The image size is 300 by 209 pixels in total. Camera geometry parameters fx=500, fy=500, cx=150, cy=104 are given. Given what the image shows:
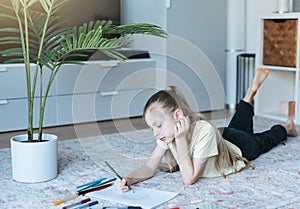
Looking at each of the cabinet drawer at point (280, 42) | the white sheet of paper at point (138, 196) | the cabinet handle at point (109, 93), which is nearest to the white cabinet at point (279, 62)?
the cabinet drawer at point (280, 42)

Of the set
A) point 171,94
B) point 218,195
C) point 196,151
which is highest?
point 171,94

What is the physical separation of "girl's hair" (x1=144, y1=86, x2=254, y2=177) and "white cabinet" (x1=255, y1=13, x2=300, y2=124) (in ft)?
4.80

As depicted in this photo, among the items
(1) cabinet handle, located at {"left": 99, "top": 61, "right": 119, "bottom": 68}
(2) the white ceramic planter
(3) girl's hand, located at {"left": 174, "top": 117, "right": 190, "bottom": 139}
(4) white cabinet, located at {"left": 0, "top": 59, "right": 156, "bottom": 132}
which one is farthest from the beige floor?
(3) girl's hand, located at {"left": 174, "top": 117, "right": 190, "bottom": 139}

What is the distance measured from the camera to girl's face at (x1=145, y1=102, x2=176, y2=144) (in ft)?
6.57

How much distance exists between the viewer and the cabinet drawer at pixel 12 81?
323 cm

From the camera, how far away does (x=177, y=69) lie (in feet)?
13.0

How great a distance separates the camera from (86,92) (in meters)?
3.58

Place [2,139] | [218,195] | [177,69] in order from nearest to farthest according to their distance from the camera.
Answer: [218,195]
[2,139]
[177,69]

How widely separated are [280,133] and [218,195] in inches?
40.8

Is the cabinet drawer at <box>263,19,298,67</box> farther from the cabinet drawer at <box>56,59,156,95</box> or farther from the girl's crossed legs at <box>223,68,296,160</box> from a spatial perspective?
the cabinet drawer at <box>56,59,156,95</box>

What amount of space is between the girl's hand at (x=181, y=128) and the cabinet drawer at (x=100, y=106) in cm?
164

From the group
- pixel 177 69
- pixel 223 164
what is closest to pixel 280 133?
pixel 223 164

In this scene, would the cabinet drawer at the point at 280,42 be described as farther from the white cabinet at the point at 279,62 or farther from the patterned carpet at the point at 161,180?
the patterned carpet at the point at 161,180

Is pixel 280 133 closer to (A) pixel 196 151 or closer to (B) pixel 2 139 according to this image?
(A) pixel 196 151
